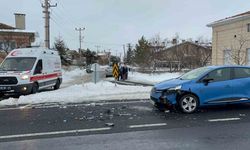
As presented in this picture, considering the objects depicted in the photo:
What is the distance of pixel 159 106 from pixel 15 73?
8.62 m

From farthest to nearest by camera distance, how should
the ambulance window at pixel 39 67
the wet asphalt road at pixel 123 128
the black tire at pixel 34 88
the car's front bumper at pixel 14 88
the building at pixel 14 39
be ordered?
the building at pixel 14 39, the ambulance window at pixel 39 67, the black tire at pixel 34 88, the car's front bumper at pixel 14 88, the wet asphalt road at pixel 123 128

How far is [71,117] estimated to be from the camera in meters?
9.83

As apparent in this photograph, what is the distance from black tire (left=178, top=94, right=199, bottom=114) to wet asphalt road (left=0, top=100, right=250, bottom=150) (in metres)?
0.20

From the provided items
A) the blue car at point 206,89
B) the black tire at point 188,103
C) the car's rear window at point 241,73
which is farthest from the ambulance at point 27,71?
the car's rear window at point 241,73

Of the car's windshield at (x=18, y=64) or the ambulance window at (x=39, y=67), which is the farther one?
the ambulance window at (x=39, y=67)

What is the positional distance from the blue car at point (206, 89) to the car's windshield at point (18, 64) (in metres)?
9.22

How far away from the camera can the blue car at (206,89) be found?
403 inches

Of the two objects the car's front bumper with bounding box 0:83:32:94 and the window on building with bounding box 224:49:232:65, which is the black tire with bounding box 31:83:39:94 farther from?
the window on building with bounding box 224:49:232:65

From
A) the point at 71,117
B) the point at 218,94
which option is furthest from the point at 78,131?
the point at 218,94

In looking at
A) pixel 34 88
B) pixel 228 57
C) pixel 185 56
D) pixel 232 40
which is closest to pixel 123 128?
pixel 34 88

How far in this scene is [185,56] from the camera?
48.5 metres

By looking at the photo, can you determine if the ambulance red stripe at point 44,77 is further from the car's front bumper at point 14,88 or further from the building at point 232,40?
the building at point 232,40

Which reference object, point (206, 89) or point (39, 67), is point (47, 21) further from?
point (206, 89)

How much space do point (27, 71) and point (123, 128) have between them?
33.9 ft
